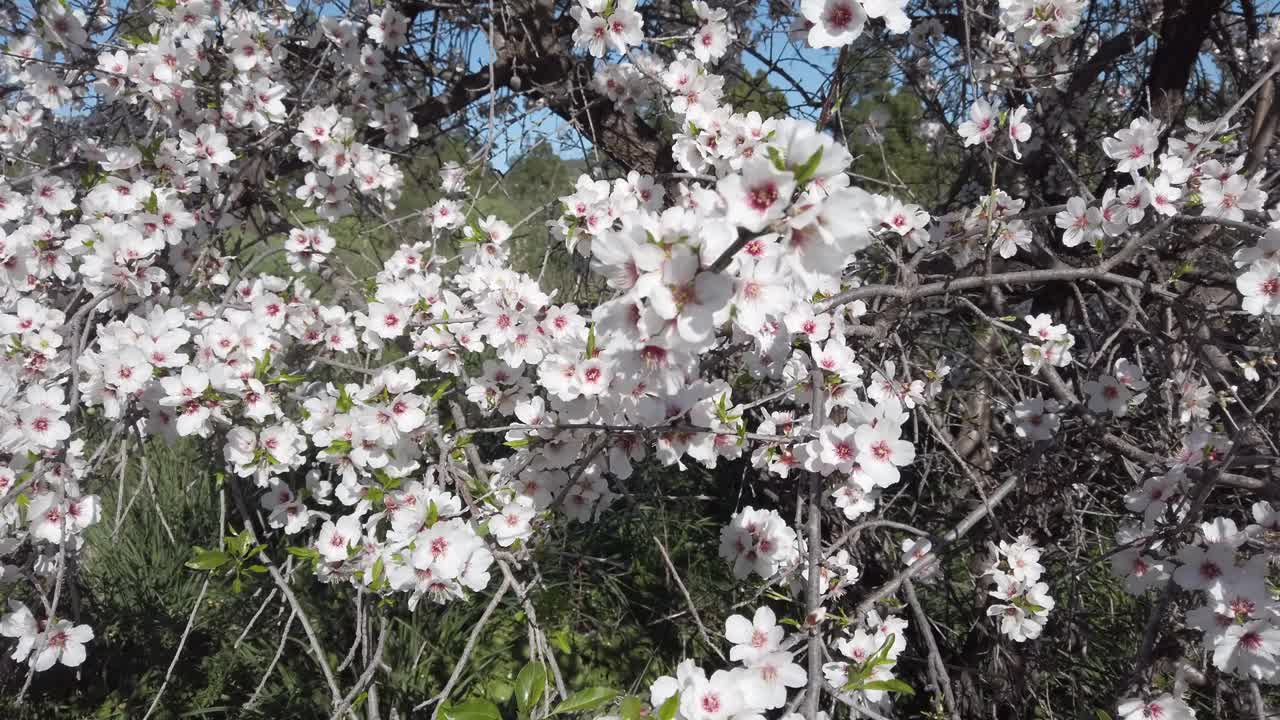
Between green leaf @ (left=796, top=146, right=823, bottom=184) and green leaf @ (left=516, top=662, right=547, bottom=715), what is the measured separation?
83cm

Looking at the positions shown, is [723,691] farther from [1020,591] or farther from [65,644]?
[65,644]

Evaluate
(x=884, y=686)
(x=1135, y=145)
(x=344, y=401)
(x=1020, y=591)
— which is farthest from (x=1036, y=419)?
(x=344, y=401)

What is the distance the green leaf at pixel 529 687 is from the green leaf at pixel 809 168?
830 mm

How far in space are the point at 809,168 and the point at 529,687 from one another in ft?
2.94

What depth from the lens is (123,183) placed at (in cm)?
203

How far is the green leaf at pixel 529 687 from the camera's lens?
3.69ft

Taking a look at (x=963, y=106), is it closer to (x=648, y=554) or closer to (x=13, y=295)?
(x=648, y=554)

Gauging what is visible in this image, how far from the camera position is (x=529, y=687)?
115 centimetres

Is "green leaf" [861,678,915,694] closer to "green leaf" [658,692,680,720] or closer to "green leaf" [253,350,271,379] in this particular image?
"green leaf" [658,692,680,720]

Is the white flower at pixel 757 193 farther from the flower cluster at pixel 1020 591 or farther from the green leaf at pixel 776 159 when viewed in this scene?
the flower cluster at pixel 1020 591

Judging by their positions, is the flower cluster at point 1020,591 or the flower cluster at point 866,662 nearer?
the flower cluster at point 866,662

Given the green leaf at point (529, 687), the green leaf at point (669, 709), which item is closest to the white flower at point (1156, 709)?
the green leaf at point (669, 709)

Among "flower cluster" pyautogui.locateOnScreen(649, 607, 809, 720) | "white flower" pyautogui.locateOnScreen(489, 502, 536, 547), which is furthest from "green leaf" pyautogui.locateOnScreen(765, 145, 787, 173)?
"white flower" pyautogui.locateOnScreen(489, 502, 536, 547)

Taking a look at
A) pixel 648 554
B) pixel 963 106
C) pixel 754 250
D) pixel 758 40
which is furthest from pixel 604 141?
pixel 754 250
